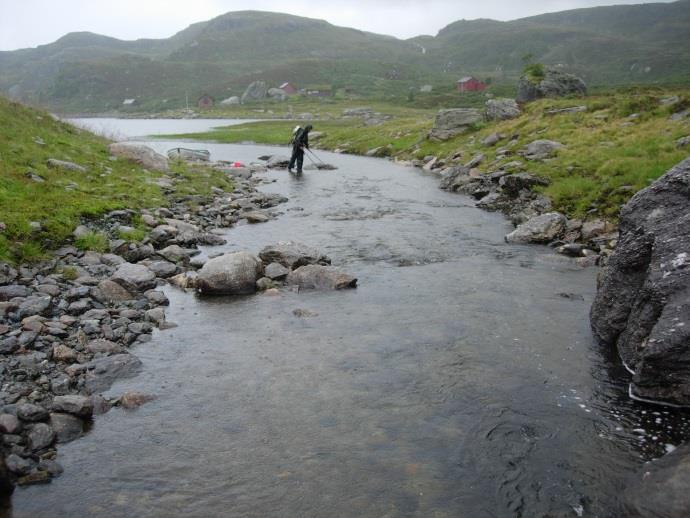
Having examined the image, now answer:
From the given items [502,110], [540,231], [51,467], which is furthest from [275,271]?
[502,110]

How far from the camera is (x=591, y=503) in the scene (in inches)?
275

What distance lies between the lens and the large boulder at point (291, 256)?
1694 centimetres

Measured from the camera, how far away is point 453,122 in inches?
2052

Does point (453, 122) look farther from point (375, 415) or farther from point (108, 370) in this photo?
point (108, 370)

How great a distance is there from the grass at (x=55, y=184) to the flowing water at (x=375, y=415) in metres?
4.82

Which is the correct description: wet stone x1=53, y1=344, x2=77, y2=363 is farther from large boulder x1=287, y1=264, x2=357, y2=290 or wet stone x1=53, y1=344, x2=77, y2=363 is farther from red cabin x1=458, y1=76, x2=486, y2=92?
red cabin x1=458, y1=76, x2=486, y2=92

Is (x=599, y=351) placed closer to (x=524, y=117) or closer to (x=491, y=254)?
(x=491, y=254)

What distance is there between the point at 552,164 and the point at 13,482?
29.4 m

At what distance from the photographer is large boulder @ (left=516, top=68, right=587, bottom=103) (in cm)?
5403

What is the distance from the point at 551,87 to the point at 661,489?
180 ft

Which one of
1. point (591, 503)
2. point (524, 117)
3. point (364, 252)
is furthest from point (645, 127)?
point (591, 503)

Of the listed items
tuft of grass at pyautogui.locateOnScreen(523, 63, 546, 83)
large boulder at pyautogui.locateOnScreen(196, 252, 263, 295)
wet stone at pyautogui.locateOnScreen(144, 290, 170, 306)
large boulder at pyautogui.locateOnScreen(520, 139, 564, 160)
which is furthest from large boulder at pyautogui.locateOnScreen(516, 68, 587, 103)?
wet stone at pyautogui.locateOnScreen(144, 290, 170, 306)

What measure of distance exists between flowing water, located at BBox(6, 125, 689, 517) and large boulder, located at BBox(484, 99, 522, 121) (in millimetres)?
36677

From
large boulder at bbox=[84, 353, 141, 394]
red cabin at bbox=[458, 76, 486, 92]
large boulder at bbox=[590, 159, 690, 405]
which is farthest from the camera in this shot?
red cabin at bbox=[458, 76, 486, 92]
